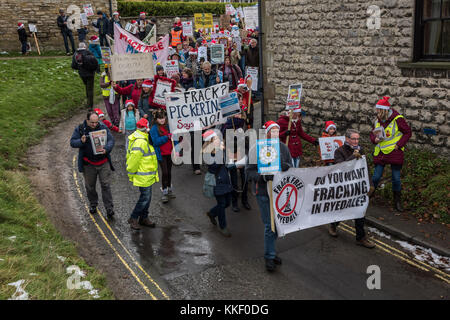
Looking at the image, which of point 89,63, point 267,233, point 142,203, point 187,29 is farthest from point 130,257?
point 187,29

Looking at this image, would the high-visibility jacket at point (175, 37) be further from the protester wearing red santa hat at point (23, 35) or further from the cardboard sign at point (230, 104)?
the cardboard sign at point (230, 104)

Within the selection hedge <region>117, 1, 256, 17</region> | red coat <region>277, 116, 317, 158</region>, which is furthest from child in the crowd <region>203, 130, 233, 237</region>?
hedge <region>117, 1, 256, 17</region>

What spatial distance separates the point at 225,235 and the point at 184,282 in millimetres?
1753

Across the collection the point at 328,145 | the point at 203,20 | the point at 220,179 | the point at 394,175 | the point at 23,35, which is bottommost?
the point at 394,175

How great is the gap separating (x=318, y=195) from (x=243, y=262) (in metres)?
1.62

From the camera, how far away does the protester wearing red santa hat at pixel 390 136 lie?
358 inches

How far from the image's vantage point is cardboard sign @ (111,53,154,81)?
45.3 ft

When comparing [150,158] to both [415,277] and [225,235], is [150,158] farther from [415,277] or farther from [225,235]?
[415,277]

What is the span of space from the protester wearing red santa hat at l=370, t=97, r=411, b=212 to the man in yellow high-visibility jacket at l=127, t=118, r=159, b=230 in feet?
13.9

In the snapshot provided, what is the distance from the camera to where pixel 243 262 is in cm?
758

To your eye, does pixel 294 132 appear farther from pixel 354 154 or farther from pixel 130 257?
pixel 130 257

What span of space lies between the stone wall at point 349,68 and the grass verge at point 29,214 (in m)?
7.65

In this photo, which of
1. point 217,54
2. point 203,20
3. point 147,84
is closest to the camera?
point 147,84
